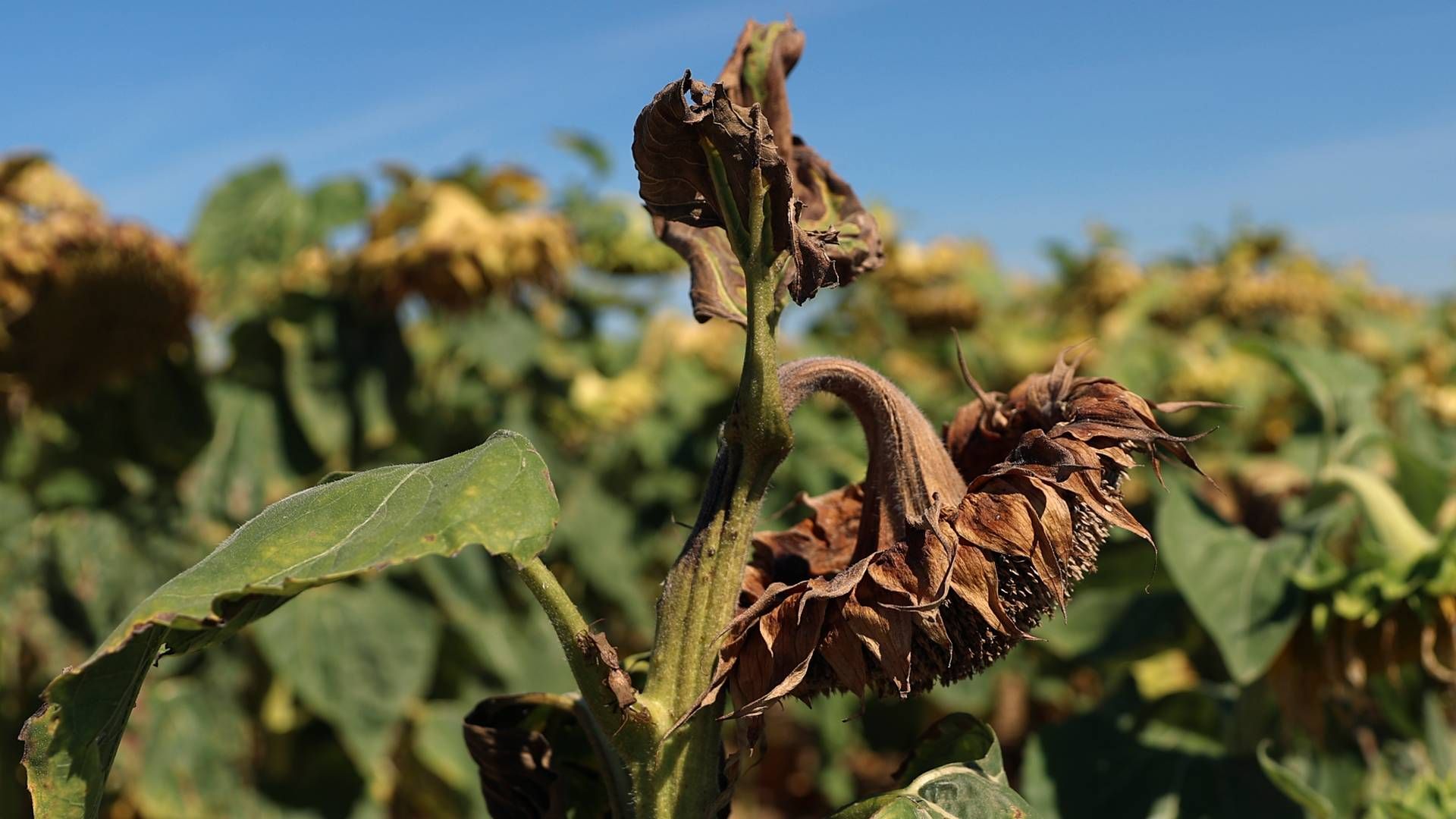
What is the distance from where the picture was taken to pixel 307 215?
3.41m

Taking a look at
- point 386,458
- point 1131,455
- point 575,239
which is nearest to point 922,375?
point 575,239

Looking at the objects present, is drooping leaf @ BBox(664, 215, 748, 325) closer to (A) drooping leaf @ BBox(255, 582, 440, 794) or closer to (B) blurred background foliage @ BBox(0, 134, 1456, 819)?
(B) blurred background foliage @ BBox(0, 134, 1456, 819)

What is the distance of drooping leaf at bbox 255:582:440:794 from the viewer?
304cm

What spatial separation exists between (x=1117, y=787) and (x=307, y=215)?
2666mm

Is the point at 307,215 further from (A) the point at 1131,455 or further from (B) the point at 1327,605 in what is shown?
(A) the point at 1131,455

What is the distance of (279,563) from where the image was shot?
0.68 meters

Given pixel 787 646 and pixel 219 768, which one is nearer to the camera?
pixel 787 646

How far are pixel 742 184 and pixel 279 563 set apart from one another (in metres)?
0.34

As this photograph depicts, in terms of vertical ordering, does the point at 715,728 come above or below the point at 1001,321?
above

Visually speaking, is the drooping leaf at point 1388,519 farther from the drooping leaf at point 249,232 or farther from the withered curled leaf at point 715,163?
the drooping leaf at point 249,232

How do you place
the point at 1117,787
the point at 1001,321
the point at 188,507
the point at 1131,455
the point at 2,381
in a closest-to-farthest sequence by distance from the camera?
the point at 1131,455 → the point at 1117,787 → the point at 2,381 → the point at 188,507 → the point at 1001,321

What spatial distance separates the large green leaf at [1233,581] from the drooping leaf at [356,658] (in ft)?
6.78

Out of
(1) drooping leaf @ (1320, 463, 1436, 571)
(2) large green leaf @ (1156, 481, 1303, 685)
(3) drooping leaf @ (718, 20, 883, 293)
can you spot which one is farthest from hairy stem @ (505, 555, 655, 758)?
(1) drooping leaf @ (1320, 463, 1436, 571)

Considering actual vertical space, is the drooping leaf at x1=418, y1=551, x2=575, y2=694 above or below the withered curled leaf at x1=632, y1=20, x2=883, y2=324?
below
